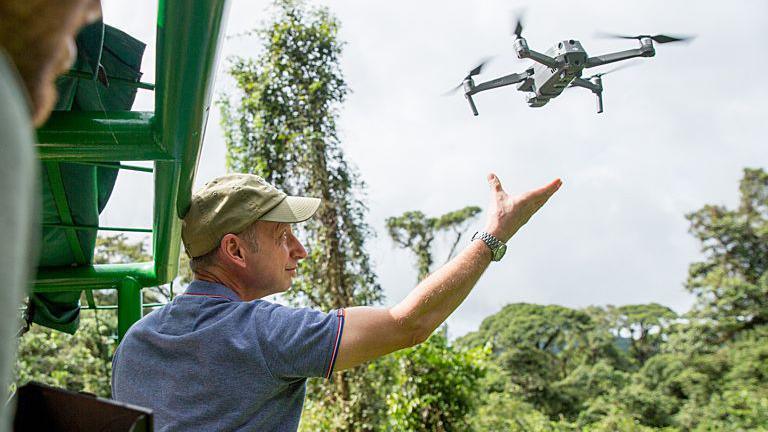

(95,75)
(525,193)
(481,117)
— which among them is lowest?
(525,193)

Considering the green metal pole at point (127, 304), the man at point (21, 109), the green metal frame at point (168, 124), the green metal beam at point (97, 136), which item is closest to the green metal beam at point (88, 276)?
the green metal pole at point (127, 304)

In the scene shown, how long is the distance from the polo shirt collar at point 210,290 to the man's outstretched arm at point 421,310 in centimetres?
26

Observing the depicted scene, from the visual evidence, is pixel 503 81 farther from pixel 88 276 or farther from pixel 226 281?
pixel 88 276

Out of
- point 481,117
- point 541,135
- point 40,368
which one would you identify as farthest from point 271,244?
point 40,368

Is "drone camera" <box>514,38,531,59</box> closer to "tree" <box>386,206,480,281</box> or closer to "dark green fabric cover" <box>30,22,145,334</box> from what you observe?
"dark green fabric cover" <box>30,22,145,334</box>

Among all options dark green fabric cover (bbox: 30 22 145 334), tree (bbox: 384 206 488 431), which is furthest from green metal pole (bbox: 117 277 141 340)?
tree (bbox: 384 206 488 431)

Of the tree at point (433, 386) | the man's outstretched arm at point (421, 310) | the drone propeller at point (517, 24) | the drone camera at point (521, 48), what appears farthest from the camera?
the tree at point (433, 386)

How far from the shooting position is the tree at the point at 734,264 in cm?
1859

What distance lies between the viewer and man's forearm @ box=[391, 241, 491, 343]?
1.36 meters

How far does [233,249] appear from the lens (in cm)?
153

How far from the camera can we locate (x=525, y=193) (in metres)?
1.54

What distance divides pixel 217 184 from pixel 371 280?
5821 millimetres

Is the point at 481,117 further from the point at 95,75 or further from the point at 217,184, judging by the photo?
the point at 95,75

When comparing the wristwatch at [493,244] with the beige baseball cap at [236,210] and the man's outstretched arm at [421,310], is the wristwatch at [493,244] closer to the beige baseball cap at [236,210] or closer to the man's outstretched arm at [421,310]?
the man's outstretched arm at [421,310]
